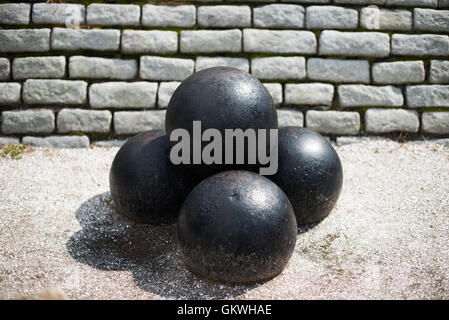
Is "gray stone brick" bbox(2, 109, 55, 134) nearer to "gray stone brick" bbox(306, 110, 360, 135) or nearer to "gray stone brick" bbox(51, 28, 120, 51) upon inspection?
"gray stone brick" bbox(51, 28, 120, 51)

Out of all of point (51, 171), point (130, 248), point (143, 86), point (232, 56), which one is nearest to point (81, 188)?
point (51, 171)

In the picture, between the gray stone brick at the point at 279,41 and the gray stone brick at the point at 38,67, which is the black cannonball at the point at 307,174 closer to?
the gray stone brick at the point at 279,41

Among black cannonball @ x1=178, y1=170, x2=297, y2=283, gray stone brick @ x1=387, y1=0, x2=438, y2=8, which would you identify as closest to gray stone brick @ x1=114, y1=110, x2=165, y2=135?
black cannonball @ x1=178, y1=170, x2=297, y2=283

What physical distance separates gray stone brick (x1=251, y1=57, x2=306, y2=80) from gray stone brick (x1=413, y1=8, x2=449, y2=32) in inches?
66.8

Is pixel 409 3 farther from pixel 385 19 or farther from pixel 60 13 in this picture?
pixel 60 13

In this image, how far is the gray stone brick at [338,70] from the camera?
5.87 meters

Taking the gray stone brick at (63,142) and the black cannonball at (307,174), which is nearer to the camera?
the black cannonball at (307,174)

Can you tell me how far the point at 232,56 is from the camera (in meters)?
5.91

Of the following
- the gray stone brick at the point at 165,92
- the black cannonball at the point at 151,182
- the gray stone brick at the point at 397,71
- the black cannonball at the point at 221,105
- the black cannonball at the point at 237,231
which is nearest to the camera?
the black cannonball at the point at 237,231

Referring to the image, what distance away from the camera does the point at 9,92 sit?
5.88 meters

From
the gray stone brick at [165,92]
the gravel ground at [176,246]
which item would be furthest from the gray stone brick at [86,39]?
the gravel ground at [176,246]

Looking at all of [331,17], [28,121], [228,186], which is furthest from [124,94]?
[228,186]

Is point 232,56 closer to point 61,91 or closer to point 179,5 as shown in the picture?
point 179,5

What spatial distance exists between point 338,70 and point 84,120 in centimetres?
353
